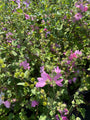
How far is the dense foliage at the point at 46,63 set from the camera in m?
1.05

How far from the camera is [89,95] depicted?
140cm

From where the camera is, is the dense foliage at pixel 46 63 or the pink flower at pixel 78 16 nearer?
the dense foliage at pixel 46 63

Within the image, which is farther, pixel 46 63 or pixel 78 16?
pixel 78 16

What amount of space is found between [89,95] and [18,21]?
101cm

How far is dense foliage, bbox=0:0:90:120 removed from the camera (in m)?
1.05

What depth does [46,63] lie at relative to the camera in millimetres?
1147

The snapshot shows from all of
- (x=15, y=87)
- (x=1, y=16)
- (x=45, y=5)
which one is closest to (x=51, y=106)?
(x=15, y=87)

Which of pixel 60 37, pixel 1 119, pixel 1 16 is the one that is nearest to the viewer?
pixel 1 119

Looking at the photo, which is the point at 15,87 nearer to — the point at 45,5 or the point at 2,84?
the point at 2,84

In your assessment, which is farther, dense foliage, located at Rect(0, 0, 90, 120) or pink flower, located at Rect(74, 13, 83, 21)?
pink flower, located at Rect(74, 13, 83, 21)

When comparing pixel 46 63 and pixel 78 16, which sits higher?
pixel 78 16

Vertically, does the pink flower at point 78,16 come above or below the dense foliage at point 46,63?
above

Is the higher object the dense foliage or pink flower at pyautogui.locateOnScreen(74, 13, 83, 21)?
pink flower at pyautogui.locateOnScreen(74, 13, 83, 21)

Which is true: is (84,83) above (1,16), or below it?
below
